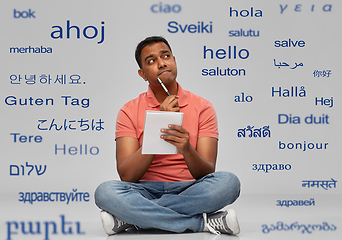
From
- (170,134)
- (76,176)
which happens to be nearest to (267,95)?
(76,176)

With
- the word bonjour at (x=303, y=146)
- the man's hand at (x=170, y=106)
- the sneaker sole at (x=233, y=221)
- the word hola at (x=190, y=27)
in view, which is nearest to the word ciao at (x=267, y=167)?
the word bonjour at (x=303, y=146)

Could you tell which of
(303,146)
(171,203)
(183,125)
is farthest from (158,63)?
(303,146)

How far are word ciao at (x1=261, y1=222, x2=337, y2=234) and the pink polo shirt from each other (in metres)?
0.39

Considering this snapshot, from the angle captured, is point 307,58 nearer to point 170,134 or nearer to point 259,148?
point 259,148

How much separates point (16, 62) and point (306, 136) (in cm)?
211

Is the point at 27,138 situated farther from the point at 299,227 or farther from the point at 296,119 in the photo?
the point at 299,227

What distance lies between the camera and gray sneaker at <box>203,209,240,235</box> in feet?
6.24

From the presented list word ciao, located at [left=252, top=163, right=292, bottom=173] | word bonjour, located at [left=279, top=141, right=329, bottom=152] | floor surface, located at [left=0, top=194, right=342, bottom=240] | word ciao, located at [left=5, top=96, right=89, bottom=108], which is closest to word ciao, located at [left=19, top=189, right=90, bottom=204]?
floor surface, located at [left=0, top=194, right=342, bottom=240]

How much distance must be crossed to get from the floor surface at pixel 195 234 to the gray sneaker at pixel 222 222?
0.09 ft

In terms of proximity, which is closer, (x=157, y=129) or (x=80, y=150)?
(x=157, y=129)

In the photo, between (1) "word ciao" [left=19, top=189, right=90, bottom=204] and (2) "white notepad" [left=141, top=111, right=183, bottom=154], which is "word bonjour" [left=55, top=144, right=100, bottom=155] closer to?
(1) "word ciao" [left=19, top=189, right=90, bottom=204]

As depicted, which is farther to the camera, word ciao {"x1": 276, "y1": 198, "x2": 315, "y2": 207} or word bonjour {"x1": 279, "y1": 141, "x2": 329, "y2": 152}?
word bonjour {"x1": 279, "y1": 141, "x2": 329, "y2": 152}

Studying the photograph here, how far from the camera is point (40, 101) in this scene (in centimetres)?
348

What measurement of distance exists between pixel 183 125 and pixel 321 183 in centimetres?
172
